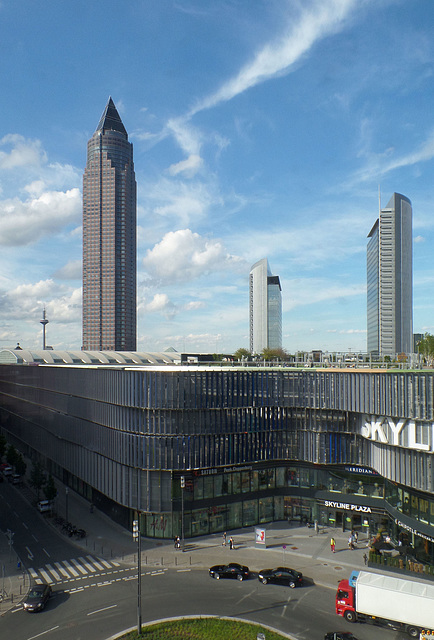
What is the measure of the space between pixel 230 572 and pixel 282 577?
15.6 ft

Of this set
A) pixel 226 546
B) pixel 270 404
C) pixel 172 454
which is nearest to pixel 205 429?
pixel 172 454

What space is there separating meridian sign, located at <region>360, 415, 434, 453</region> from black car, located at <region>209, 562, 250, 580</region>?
18.4 metres

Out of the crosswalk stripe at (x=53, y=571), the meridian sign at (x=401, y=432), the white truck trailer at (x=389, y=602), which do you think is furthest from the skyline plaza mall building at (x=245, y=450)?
the white truck trailer at (x=389, y=602)

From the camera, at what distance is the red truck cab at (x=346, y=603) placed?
1451 inches

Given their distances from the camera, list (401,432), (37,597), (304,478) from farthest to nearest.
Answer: (304,478), (401,432), (37,597)

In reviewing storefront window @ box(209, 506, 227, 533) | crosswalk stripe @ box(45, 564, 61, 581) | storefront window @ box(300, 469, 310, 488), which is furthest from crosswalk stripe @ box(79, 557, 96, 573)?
storefront window @ box(300, 469, 310, 488)

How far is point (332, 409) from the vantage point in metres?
55.7

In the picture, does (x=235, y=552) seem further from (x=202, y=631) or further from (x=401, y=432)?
(x=401, y=432)

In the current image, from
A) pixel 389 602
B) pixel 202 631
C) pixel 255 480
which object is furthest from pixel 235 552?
pixel 389 602

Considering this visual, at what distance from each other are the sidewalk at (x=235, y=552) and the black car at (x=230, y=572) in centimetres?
258

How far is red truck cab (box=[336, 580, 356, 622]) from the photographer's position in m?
36.8

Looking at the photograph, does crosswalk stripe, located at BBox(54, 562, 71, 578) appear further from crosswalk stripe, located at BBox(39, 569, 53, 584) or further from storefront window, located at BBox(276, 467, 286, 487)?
storefront window, located at BBox(276, 467, 286, 487)

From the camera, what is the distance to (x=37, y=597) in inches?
1517

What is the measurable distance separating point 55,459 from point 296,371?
46153 mm
